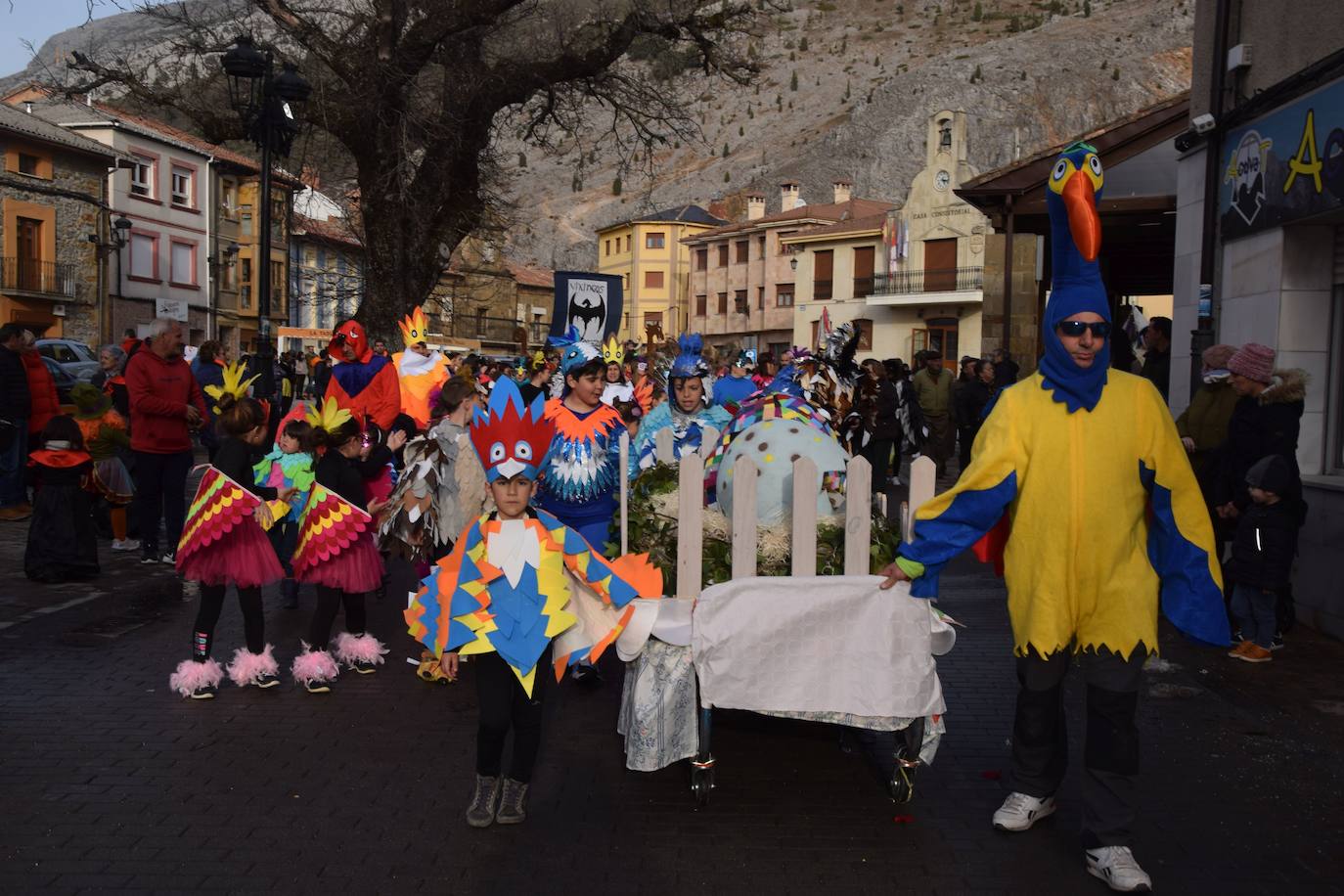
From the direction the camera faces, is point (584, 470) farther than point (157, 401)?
No

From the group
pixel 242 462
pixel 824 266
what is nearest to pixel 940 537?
pixel 242 462

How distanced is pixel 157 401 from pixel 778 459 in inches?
250

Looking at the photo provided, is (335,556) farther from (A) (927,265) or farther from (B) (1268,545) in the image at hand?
(A) (927,265)

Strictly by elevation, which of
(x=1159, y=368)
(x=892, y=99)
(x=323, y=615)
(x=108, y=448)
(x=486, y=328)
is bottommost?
(x=323, y=615)

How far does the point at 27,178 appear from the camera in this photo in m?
37.5

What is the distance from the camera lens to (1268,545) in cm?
727

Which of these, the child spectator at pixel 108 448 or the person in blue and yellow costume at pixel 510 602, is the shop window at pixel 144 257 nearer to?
the child spectator at pixel 108 448

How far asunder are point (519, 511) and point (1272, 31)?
26.8 feet

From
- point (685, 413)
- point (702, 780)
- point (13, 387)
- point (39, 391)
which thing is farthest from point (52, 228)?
point (702, 780)

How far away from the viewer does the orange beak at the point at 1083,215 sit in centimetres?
418

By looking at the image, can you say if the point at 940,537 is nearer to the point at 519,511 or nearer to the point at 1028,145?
the point at 519,511

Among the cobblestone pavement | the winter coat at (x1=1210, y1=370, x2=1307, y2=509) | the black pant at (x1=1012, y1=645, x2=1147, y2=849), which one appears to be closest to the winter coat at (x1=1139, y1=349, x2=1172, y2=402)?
the winter coat at (x1=1210, y1=370, x2=1307, y2=509)

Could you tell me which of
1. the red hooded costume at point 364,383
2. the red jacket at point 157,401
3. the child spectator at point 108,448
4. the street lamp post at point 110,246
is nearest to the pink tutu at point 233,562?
the red hooded costume at point 364,383

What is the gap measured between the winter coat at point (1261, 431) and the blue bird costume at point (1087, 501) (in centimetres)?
369
